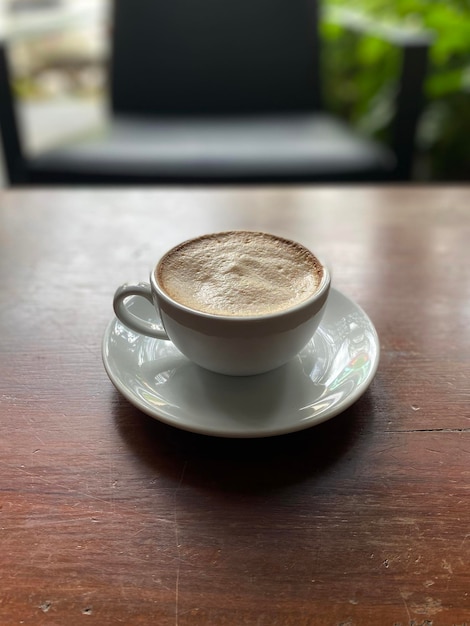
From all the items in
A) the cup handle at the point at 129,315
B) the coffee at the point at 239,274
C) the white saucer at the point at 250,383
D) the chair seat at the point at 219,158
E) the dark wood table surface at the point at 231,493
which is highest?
the coffee at the point at 239,274

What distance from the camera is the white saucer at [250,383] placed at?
0.44 meters

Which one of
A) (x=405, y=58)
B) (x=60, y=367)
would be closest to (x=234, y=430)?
(x=60, y=367)

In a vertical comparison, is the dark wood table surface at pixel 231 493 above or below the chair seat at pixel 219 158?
above

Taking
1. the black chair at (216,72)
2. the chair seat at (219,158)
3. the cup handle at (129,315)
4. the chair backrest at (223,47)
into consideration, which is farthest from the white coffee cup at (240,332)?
the chair backrest at (223,47)

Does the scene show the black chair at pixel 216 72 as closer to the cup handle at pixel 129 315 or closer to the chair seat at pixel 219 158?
the chair seat at pixel 219 158

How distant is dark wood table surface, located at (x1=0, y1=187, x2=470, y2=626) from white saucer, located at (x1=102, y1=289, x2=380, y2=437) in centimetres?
2

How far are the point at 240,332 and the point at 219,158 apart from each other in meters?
1.00

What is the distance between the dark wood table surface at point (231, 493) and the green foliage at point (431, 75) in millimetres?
1304

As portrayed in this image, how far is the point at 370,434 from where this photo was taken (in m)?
0.46

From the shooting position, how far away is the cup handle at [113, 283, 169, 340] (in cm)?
50

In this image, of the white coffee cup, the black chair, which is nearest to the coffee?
the white coffee cup

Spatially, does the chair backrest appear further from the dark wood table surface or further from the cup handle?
the cup handle

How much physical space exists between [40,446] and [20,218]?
1.66ft

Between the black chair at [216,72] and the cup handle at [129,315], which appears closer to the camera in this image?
the cup handle at [129,315]
